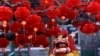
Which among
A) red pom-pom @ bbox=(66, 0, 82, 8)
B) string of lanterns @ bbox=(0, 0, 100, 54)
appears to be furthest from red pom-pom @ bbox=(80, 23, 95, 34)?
red pom-pom @ bbox=(66, 0, 82, 8)

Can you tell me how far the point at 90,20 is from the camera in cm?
119

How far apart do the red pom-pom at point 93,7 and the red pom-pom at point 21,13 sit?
273 millimetres

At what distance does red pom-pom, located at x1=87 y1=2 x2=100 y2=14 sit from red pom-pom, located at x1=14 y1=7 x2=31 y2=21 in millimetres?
273

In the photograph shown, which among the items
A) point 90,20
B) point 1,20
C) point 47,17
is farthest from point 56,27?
point 1,20

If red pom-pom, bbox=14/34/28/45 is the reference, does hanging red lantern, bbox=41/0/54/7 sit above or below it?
above

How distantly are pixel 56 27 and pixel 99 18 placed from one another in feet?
0.66

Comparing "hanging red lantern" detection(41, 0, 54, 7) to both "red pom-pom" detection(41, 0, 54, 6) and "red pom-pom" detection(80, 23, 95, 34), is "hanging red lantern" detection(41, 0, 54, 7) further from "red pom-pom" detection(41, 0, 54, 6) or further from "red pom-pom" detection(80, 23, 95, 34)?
"red pom-pom" detection(80, 23, 95, 34)

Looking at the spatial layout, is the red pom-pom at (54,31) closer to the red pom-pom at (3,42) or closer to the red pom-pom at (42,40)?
the red pom-pom at (42,40)

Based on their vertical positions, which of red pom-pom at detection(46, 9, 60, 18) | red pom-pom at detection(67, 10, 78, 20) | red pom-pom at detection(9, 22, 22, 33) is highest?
red pom-pom at detection(46, 9, 60, 18)

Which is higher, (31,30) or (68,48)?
(31,30)

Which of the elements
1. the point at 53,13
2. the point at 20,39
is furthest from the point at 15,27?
the point at 53,13

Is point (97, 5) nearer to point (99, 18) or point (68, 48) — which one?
point (99, 18)

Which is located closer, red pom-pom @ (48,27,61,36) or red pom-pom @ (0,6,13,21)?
red pom-pom @ (0,6,13,21)

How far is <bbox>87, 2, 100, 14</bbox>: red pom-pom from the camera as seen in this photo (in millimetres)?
1090
